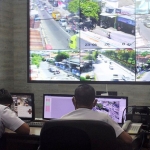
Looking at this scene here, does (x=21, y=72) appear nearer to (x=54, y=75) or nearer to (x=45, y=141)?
(x=54, y=75)

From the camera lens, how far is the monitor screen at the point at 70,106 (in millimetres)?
3596

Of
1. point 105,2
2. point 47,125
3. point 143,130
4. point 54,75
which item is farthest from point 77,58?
point 47,125

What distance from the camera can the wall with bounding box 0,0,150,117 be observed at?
4.78m

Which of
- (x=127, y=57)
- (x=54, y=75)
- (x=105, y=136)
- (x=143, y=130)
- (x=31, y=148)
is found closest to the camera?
(x=105, y=136)

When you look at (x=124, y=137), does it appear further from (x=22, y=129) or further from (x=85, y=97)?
(x=22, y=129)

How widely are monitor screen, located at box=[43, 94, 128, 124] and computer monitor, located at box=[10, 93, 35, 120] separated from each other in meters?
0.17

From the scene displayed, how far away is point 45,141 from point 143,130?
1372 millimetres

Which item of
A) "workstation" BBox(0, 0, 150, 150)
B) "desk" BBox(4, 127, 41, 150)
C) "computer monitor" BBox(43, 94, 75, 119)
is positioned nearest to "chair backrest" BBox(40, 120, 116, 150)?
"desk" BBox(4, 127, 41, 150)

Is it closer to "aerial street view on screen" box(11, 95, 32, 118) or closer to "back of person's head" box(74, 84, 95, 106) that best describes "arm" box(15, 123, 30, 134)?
"back of person's head" box(74, 84, 95, 106)

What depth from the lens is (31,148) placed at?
3.60 meters

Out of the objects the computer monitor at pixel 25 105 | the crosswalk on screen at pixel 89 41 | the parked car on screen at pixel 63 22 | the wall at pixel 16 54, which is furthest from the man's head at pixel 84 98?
the parked car on screen at pixel 63 22

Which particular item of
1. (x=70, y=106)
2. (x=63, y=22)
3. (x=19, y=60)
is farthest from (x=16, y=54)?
(x=70, y=106)

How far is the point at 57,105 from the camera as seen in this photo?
3809 millimetres

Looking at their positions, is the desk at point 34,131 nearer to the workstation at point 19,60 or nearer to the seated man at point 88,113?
the seated man at point 88,113
